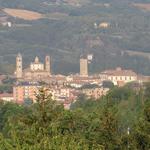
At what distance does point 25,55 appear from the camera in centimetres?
15312

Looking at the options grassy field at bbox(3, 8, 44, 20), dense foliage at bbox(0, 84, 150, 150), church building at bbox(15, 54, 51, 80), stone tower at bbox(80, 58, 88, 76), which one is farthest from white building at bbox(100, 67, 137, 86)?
dense foliage at bbox(0, 84, 150, 150)

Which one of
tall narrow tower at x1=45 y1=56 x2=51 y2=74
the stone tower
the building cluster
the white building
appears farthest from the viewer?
the stone tower

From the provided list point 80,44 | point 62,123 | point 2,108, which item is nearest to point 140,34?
point 80,44

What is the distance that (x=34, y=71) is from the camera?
130625 mm

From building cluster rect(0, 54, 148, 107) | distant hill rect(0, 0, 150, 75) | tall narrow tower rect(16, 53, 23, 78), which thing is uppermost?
distant hill rect(0, 0, 150, 75)

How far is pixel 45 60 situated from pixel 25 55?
799cm

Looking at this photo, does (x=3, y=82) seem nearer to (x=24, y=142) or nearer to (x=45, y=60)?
(x=45, y=60)

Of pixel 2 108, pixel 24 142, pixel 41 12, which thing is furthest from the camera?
pixel 41 12

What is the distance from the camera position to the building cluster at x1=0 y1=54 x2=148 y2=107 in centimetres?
10889

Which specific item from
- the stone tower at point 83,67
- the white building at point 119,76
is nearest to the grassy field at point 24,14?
the stone tower at point 83,67

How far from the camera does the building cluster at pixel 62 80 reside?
108887 mm

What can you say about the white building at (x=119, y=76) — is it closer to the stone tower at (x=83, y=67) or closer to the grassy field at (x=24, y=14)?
the stone tower at (x=83, y=67)

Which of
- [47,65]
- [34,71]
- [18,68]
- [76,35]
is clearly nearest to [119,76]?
[34,71]

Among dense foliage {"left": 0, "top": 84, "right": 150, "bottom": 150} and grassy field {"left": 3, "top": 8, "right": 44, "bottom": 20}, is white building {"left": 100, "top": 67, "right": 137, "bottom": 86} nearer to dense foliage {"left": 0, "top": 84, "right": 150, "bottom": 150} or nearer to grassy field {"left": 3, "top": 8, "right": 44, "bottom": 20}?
grassy field {"left": 3, "top": 8, "right": 44, "bottom": 20}
